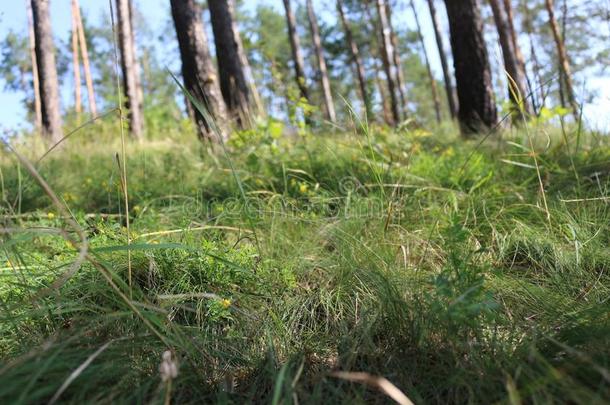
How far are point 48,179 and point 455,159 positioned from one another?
9.70 ft

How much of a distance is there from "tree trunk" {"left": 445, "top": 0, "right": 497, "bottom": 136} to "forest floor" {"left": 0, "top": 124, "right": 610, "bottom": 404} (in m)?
2.09

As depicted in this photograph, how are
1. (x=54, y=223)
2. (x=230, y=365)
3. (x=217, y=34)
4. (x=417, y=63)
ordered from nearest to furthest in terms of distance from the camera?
(x=230, y=365) → (x=54, y=223) → (x=217, y=34) → (x=417, y=63)

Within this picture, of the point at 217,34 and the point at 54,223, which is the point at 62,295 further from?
the point at 217,34

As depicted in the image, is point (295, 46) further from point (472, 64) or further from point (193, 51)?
point (472, 64)

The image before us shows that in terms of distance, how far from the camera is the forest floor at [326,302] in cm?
95

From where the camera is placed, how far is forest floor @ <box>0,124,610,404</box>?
3.11 ft

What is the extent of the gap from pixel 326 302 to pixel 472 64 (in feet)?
12.6

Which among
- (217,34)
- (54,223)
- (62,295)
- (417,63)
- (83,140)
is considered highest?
(417,63)

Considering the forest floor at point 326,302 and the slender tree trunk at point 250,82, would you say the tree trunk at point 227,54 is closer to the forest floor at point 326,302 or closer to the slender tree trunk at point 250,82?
the slender tree trunk at point 250,82

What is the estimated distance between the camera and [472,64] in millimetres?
4457

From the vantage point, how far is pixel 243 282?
1506 mm

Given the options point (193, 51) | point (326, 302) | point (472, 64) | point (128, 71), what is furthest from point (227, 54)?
point (326, 302)

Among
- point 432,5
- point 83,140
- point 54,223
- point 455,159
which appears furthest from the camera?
point 432,5

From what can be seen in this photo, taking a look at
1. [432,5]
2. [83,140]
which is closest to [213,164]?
[83,140]
